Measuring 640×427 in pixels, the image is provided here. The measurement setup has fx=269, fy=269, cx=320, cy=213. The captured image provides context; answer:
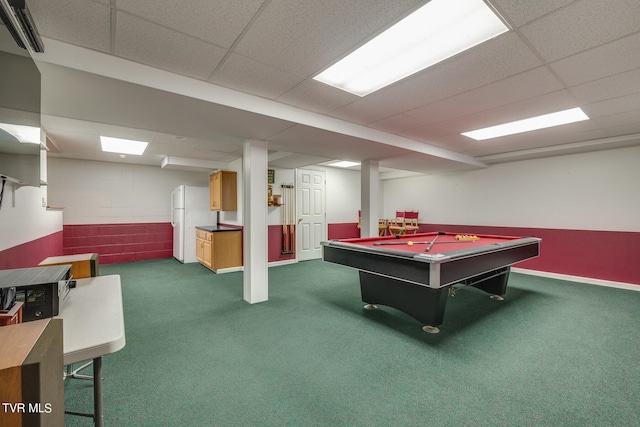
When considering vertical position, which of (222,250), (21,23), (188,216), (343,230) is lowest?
(222,250)

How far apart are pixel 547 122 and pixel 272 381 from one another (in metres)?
4.46

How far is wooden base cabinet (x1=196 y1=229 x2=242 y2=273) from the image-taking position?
544 cm

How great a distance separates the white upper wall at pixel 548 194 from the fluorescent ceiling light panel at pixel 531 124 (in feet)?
6.33

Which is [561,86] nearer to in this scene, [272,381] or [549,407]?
[549,407]

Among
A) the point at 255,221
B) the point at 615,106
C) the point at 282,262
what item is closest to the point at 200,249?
the point at 282,262

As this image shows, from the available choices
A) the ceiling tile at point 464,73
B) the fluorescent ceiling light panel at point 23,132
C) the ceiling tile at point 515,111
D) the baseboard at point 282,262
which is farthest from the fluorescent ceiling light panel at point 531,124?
the fluorescent ceiling light panel at point 23,132

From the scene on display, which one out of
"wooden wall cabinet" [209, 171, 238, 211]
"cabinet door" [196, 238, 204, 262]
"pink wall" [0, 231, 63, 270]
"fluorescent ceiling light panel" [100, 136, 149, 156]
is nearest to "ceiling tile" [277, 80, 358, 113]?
"pink wall" [0, 231, 63, 270]

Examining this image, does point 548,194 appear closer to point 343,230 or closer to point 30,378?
point 343,230

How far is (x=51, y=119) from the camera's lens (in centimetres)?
343

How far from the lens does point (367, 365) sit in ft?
7.25

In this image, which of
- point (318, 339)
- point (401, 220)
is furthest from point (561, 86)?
point (401, 220)

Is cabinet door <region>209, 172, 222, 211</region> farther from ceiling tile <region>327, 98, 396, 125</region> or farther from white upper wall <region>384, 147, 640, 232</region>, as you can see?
white upper wall <region>384, 147, 640, 232</region>

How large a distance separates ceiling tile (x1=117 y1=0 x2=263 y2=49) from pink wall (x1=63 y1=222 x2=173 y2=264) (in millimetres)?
6272

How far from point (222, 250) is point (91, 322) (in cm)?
440
